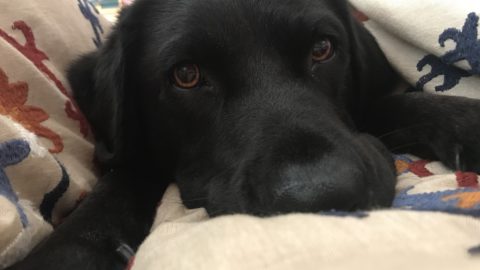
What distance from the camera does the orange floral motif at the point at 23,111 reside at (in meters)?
1.14

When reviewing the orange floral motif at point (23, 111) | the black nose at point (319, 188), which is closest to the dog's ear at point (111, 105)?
the orange floral motif at point (23, 111)

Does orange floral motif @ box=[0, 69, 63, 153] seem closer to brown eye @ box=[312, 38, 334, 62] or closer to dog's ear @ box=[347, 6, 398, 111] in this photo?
brown eye @ box=[312, 38, 334, 62]

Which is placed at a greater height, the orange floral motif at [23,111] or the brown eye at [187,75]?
the brown eye at [187,75]

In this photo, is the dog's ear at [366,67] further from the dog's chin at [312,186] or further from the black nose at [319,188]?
the black nose at [319,188]

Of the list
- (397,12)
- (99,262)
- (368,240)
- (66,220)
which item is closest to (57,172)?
(66,220)

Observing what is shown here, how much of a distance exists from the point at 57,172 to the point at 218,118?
0.35m

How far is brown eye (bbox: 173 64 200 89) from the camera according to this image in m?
1.18

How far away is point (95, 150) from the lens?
1.36m

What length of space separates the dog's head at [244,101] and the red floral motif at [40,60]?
4cm

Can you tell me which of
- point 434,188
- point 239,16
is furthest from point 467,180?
point 239,16

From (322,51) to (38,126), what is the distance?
0.67 m

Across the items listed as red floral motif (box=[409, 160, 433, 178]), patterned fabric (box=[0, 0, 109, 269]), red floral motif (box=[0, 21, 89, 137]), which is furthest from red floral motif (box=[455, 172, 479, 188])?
red floral motif (box=[0, 21, 89, 137])

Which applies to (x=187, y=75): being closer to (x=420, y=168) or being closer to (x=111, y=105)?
(x=111, y=105)

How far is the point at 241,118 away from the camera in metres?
1.09
